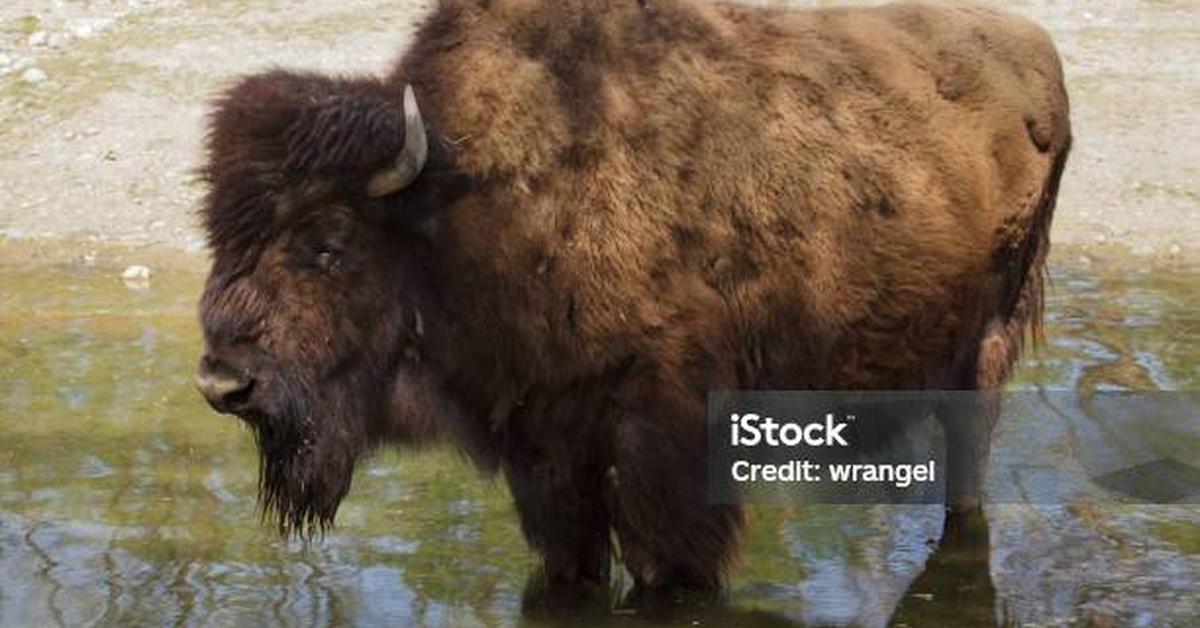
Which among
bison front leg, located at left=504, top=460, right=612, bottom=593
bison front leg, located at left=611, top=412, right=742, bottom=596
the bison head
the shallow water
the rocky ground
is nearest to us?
the bison head

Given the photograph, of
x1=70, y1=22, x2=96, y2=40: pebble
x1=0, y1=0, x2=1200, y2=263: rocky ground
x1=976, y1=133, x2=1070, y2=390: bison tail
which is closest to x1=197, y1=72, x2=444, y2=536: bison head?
x1=976, y1=133, x2=1070, y2=390: bison tail

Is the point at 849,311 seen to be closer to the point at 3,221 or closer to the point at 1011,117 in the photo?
the point at 1011,117

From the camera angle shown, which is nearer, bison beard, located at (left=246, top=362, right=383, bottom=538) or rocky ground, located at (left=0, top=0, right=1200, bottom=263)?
bison beard, located at (left=246, top=362, right=383, bottom=538)

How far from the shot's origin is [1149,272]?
1085 cm

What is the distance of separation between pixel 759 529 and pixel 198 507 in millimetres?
1894

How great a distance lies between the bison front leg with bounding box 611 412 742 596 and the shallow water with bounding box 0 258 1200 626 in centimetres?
12

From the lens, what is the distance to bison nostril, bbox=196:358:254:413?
18.0ft

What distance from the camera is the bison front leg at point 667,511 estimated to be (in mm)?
6004

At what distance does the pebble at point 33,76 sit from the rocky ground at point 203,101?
0.02 metres

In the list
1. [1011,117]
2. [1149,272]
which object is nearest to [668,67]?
[1011,117]

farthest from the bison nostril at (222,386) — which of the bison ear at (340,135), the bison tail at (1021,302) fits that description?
the bison tail at (1021,302)

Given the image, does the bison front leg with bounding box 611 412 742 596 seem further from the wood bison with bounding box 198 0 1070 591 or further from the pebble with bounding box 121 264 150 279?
the pebble with bounding box 121 264 150 279

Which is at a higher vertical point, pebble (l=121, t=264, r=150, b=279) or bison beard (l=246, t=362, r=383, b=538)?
bison beard (l=246, t=362, r=383, b=538)

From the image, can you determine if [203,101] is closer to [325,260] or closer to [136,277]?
[136,277]
